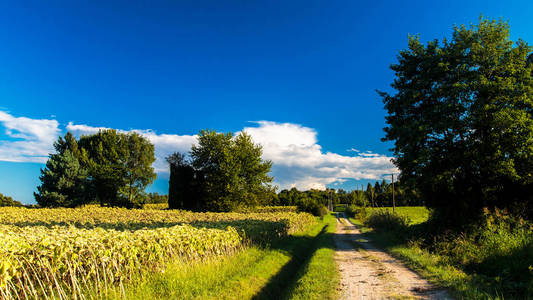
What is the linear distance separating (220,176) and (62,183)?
2149 cm

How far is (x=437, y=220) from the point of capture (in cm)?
1518

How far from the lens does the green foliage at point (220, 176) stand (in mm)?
37938

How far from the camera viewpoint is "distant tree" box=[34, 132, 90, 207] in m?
36.6

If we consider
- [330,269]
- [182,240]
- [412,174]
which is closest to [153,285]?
[182,240]

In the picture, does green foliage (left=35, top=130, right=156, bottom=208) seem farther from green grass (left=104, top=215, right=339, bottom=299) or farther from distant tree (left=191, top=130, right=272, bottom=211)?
green grass (left=104, top=215, right=339, bottom=299)

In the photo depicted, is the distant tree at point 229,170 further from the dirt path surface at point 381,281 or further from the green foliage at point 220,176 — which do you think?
the dirt path surface at point 381,281

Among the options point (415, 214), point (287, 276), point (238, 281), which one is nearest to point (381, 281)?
point (287, 276)

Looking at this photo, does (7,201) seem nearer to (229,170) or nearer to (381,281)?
Result: (229,170)

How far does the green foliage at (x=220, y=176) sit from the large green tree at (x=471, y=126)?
26.4m

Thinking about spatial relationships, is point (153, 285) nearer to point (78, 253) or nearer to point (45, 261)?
point (78, 253)

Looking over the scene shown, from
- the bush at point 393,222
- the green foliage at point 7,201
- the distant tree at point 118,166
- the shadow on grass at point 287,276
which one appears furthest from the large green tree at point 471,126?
the green foliage at point 7,201

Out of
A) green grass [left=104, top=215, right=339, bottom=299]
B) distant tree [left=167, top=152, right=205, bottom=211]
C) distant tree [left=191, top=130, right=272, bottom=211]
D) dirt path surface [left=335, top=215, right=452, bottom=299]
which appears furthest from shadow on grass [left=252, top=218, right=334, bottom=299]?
distant tree [left=167, top=152, right=205, bottom=211]

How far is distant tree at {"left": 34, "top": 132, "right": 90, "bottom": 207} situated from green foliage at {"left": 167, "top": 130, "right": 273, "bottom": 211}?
1239 centimetres

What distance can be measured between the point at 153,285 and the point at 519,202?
1641 cm
